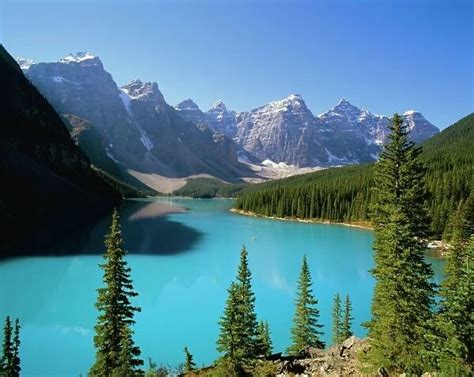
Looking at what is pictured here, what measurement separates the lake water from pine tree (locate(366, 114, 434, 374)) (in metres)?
17.9

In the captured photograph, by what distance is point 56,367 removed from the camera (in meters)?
28.7

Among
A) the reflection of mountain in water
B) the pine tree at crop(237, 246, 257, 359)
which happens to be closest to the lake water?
the reflection of mountain in water

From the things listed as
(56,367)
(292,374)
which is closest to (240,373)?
(292,374)

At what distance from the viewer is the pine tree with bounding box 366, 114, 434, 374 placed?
54.6 feet

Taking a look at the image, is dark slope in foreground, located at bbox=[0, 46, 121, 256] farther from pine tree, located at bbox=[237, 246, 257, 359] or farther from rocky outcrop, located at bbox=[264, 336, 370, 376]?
rocky outcrop, located at bbox=[264, 336, 370, 376]

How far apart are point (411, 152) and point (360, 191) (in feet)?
395

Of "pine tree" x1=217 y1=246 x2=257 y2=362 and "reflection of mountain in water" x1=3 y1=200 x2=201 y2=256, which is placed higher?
"pine tree" x1=217 y1=246 x2=257 y2=362

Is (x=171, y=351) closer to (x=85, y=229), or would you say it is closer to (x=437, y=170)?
(x=85, y=229)

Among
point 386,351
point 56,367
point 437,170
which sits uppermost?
point 437,170

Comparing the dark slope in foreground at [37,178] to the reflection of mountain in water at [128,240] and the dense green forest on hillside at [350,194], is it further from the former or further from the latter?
the dense green forest on hillside at [350,194]

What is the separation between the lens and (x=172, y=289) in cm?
5153

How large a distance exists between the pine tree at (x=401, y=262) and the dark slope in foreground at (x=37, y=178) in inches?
2479

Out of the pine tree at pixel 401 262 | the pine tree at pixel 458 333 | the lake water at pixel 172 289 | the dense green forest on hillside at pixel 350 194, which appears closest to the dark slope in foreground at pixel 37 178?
the lake water at pixel 172 289

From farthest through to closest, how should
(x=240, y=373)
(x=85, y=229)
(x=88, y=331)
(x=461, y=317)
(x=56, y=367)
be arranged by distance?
(x=85, y=229) → (x=88, y=331) → (x=56, y=367) → (x=240, y=373) → (x=461, y=317)
